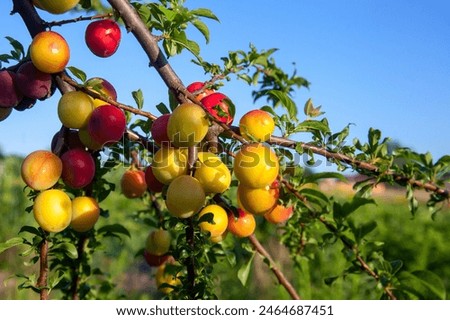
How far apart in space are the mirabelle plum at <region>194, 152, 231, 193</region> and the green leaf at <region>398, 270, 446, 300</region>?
59 cm

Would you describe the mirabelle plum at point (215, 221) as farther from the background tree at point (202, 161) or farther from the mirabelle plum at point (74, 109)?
the mirabelle plum at point (74, 109)

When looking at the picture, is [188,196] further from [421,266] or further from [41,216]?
[421,266]

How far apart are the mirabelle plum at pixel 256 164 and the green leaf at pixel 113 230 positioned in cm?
50

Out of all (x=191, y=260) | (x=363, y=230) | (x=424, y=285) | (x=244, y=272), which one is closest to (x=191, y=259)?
(x=191, y=260)

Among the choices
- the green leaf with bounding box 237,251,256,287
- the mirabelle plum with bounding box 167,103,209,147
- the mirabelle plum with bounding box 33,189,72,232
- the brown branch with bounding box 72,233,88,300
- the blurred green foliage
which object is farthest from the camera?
the blurred green foliage

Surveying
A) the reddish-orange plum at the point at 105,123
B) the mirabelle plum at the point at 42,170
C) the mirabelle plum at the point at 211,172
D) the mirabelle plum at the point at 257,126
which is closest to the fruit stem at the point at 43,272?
the mirabelle plum at the point at 42,170

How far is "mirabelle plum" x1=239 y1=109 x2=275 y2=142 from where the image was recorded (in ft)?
3.07

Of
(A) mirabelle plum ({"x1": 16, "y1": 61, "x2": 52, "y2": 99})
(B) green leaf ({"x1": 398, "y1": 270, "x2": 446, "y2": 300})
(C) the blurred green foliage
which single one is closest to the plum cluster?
(A) mirabelle plum ({"x1": 16, "y1": 61, "x2": 52, "y2": 99})

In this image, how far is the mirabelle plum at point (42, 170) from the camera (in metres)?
0.98

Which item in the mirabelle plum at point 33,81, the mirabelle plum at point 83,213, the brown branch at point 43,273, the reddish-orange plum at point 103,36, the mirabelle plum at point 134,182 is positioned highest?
the reddish-orange plum at point 103,36

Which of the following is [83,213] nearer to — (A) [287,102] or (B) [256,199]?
(B) [256,199]

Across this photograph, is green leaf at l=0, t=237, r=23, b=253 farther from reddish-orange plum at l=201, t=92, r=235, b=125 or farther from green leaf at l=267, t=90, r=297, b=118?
green leaf at l=267, t=90, r=297, b=118

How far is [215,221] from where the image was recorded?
1.00 metres
